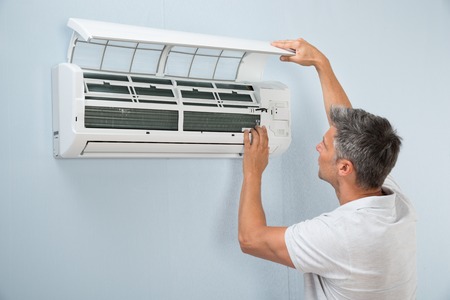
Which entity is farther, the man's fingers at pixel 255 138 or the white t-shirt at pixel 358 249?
the man's fingers at pixel 255 138

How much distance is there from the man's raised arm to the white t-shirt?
0.50 m

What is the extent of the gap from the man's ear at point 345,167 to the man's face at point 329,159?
23 millimetres

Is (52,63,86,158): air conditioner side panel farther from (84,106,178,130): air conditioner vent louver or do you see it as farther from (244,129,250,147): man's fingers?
(244,129,250,147): man's fingers

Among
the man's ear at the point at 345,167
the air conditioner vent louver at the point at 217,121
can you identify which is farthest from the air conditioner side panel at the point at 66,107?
the man's ear at the point at 345,167

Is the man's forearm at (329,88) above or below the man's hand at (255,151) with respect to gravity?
above

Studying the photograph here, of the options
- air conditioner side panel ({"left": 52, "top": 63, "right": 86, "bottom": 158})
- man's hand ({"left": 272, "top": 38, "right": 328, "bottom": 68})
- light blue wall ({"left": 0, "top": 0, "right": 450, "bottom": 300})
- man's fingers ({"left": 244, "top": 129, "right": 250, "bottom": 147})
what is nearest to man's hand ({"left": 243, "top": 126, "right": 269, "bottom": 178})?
man's fingers ({"left": 244, "top": 129, "right": 250, "bottom": 147})

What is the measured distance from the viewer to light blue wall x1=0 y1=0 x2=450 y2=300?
207 cm

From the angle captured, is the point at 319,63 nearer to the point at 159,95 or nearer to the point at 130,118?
the point at 159,95

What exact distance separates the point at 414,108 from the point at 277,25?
0.90 meters

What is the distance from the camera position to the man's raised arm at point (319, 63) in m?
2.37

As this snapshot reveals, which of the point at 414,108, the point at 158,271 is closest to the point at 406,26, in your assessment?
the point at 414,108

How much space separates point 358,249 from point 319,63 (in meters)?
0.78

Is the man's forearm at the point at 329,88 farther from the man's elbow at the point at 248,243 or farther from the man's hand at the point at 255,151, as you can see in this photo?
the man's elbow at the point at 248,243

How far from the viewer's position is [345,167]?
7.18 ft
